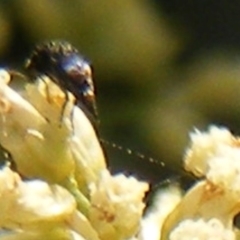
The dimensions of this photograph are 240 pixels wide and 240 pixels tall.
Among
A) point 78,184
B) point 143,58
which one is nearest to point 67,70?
point 78,184

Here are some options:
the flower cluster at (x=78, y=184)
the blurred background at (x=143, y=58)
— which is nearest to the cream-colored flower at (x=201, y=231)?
the flower cluster at (x=78, y=184)

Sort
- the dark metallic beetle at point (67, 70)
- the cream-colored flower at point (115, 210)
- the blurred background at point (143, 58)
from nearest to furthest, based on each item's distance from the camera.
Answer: the cream-colored flower at point (115, 210), the dark metallic beetle at point (67, 70), the blurred background at point (143, 58)

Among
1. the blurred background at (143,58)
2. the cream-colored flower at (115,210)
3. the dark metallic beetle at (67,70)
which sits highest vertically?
the blurred background at (143,58)

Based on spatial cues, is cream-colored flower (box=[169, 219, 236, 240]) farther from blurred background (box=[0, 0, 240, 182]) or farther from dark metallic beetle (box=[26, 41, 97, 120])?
blurred background (box=[0, 0, 240, 182])

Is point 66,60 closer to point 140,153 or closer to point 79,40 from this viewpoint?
point 140,153

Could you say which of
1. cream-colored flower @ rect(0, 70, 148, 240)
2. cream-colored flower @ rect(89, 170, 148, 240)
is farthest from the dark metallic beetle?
cream-colored flower @ rect(89, 170, 148, 240)

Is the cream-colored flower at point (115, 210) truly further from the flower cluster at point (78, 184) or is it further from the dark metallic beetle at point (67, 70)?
the dark metallic beetle at point (67, 70)
